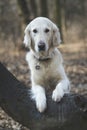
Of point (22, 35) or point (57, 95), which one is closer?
point (57, 95)

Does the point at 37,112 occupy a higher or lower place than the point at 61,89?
lower

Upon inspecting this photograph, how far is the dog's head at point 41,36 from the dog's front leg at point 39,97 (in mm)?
573

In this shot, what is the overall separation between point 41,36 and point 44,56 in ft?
1.03

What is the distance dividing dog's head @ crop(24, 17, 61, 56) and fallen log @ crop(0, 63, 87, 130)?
61cm

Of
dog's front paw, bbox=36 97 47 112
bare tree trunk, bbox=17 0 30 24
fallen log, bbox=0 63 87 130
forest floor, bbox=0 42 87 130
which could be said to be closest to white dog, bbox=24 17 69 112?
fallen log, bbox=0 63 87 130

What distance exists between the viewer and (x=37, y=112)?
5590 millimetres

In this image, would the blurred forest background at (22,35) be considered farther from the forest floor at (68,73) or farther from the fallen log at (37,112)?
the fallen log at (37,112)

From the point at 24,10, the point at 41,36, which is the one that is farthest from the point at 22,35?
the point at 41,36

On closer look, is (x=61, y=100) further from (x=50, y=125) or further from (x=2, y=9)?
(x=2, y=9)

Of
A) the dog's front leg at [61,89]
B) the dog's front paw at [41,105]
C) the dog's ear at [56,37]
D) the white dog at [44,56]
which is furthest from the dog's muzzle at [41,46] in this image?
the dog's front paw at [41,105]

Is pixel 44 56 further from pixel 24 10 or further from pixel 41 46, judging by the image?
pixel 24 10

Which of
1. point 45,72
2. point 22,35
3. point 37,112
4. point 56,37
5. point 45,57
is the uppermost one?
point 56,37

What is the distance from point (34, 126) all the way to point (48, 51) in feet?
3.93

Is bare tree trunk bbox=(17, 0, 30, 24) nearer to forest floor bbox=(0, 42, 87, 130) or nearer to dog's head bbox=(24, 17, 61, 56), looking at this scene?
forest floor bbox=(0, 42, 87, 130)
